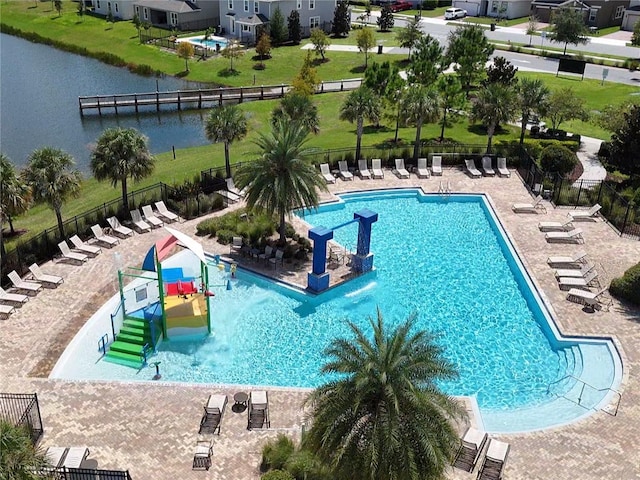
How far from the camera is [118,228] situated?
30828mm

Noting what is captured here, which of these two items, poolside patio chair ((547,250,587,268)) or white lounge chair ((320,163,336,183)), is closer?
poolside patio chair ((547,250,587,268))

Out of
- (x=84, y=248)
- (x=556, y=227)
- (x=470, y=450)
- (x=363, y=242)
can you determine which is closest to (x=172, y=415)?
(x=470, y=450)

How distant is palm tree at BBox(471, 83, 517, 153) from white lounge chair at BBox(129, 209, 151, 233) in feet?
73.3

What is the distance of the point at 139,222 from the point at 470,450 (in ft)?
67.5

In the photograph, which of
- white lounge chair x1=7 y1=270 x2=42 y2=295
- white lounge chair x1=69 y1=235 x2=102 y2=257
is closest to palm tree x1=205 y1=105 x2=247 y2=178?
white lounge chair x1=69 y1=235 x2=102 y2=257

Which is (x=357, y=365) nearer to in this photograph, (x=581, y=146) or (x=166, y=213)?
(x=166, y=213)

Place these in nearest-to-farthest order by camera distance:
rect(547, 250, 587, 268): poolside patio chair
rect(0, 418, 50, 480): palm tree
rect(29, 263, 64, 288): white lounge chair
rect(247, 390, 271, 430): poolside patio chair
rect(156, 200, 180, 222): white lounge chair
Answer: rect(0, 418, 50, 480): palm tree, rect(247, 390, 271, 430): poolside patio chair, rect(29, 263, 64, 288): white lounge chair, rect(547, 250, 587, 268): poolside patio chair, rect(156, 200, 180, 222): white lounge chair

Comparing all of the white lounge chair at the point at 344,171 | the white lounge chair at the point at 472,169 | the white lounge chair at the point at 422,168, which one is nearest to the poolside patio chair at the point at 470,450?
the white lounge chair at the point at 344,171

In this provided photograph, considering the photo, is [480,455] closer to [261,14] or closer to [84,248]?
[84,248]

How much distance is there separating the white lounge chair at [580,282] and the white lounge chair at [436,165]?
13.7 meters

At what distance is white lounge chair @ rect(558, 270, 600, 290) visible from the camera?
27.2 metres

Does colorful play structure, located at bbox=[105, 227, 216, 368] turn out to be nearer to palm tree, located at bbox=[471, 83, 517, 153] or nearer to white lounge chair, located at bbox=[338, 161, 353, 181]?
white lounge chair, located at bbox=[338, 161, 353, 181]

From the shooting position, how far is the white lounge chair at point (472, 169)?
39.4 m

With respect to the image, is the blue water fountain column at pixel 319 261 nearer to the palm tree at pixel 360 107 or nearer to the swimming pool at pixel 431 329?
the swimming pool at pixel 431 329
